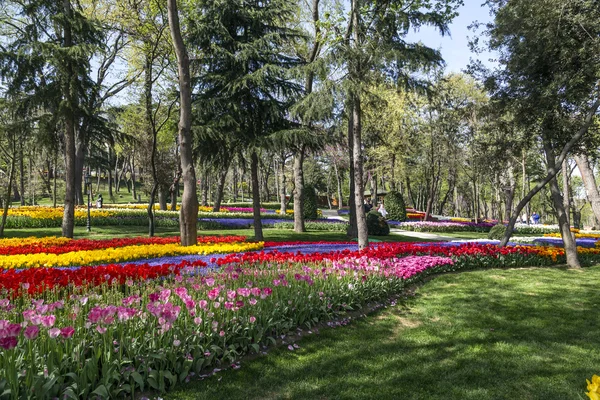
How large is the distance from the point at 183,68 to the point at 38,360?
28.5 ft

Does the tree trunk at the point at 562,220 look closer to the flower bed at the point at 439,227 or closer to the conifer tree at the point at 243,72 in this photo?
the conifer tree at the point at 243,72

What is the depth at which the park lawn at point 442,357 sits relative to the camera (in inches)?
129

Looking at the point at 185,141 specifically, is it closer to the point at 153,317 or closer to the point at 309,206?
the point at 153,317

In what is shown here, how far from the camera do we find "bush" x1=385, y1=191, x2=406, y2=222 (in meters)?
28.6

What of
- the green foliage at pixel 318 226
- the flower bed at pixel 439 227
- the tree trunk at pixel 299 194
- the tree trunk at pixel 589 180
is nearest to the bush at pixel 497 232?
the tree trunk at pixel 589 180

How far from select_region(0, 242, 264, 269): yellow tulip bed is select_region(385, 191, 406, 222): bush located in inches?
815

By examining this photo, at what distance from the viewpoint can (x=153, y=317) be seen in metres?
3.53

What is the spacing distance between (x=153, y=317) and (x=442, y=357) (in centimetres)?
310

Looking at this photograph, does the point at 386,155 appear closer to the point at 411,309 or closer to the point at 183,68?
the point at 183,68

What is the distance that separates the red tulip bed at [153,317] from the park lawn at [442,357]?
0.29 metres

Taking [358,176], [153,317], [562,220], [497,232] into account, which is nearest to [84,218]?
[358,176]

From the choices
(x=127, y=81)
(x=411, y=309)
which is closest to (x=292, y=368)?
(x=411, y=309)

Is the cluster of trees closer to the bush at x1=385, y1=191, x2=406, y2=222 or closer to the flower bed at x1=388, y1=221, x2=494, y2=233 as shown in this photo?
the flower bed at x1=388, y1=221, x2=494, y2=233

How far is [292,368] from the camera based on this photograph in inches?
145
